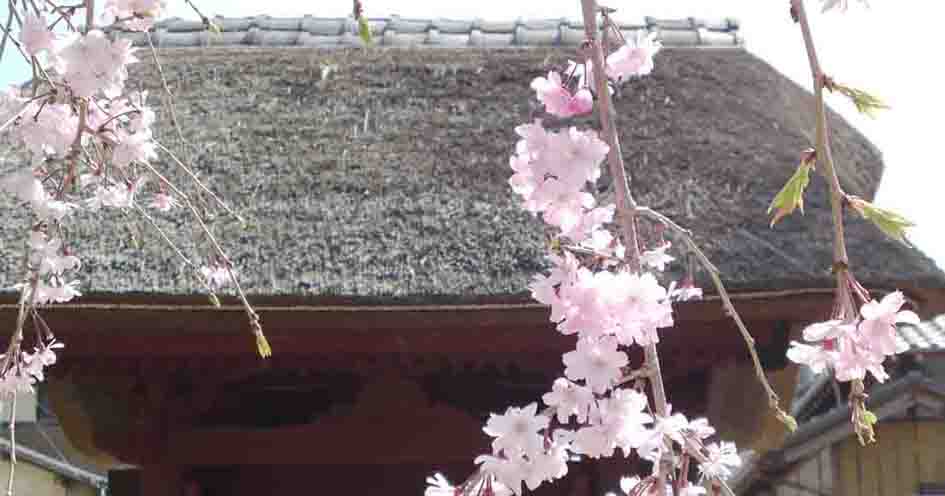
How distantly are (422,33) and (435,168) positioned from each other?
964mm

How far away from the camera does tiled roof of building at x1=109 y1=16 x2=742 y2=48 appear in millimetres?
3295

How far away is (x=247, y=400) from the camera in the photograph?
2.92m

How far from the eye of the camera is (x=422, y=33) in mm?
3365

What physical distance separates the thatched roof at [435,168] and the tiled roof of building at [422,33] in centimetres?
12

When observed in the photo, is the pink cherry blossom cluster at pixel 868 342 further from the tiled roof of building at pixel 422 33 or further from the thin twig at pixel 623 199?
the tiled roof of building at pixel 422 33

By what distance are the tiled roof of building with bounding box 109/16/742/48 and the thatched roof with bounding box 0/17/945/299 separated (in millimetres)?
118

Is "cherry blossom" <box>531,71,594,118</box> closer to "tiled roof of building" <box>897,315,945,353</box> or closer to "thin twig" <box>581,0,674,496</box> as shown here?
"thin twig" <box>581,0,674,496</box>

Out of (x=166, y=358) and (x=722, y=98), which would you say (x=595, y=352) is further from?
(x=722, y=98)

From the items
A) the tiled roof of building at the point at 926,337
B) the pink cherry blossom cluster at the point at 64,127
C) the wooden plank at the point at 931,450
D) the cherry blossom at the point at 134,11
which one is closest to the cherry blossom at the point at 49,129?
the pink cherry blossom cluster at the point at 64,127

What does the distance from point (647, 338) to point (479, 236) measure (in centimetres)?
142

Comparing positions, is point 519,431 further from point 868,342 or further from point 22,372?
point 22,372

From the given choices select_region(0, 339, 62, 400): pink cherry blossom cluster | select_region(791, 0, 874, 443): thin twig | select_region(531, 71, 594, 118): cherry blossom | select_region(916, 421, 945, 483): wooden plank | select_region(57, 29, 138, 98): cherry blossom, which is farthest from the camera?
select_region(916, 421, 945, 483): wooden plank

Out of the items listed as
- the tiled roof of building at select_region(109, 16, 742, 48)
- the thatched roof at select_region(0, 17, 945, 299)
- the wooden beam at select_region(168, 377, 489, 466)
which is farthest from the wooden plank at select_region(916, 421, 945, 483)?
the wooden beam at select_region(168, 377, 489, 466)

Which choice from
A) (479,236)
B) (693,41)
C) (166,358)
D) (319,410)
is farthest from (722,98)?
(166,358)
